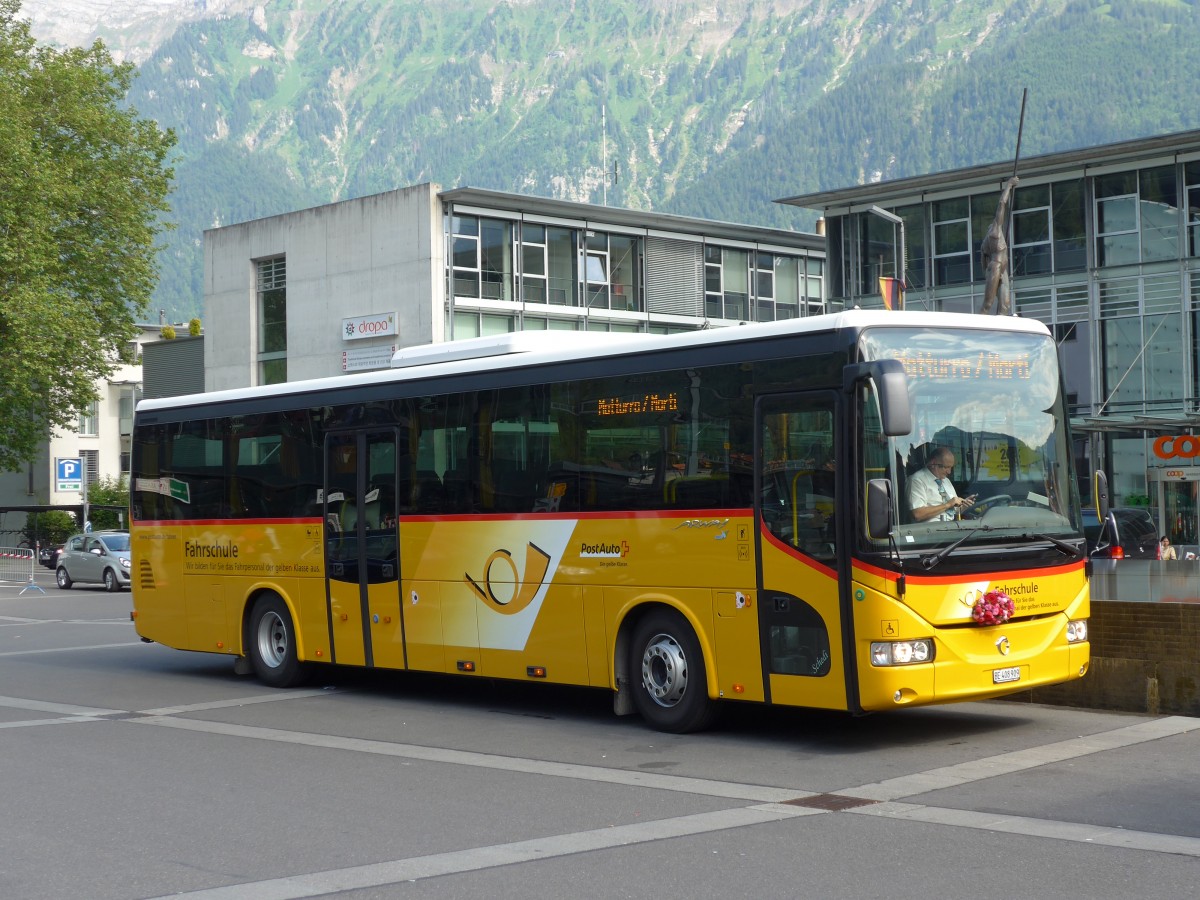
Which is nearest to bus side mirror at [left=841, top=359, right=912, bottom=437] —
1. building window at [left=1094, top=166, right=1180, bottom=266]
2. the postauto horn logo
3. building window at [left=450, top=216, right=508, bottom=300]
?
the postauto horn logo

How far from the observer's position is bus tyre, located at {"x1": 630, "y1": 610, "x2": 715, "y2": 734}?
1172 cm

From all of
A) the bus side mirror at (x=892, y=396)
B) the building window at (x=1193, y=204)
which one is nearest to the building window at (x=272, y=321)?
the building window at (x=1193, y=204)

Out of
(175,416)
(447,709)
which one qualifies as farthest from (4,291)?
(447,709)

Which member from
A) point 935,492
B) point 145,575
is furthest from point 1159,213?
point 935,492

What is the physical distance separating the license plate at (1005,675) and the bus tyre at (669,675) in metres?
2.17

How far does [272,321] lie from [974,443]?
153 ft

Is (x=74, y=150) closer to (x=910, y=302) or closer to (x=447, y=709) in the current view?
(x=910, y=302)

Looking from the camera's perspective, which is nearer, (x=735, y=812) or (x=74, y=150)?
(x=735, y=812)

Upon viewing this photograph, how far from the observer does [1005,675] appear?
10836 mm

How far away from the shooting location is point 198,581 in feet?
56.6

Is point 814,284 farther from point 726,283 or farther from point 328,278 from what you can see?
point 328,278

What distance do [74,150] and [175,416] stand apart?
37.3 metres

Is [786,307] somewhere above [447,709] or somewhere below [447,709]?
above

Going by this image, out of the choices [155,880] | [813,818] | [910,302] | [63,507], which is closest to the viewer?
[155,880]
